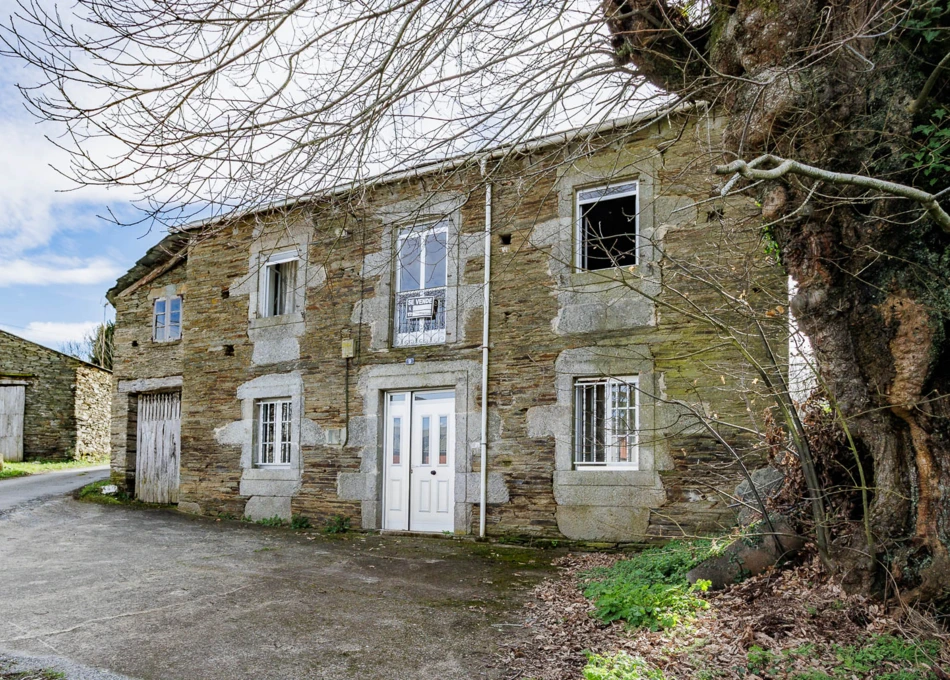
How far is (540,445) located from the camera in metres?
9.72

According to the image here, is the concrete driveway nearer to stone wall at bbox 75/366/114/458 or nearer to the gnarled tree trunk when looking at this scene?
the gnarled tree trunk

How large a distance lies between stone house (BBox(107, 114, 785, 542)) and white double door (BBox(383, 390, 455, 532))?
3cm

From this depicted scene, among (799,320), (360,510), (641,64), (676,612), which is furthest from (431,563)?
(641,64)

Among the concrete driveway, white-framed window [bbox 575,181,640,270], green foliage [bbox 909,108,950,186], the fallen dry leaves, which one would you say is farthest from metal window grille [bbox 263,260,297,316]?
green foliage [bbox 909,108,950,186]

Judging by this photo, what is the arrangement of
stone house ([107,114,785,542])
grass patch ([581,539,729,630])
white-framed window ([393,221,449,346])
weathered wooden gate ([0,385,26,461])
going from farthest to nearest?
weathered wooden gate ([0,385,26,461]), white-framed window ([393,221,449,346]), stone house ([107,114,785,542]), grass patch ([581,539,729,630])

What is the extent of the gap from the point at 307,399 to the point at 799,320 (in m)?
8.42

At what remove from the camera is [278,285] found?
12.9 metres

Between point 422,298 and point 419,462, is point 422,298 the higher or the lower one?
the higher one

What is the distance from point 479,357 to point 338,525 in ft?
11.4

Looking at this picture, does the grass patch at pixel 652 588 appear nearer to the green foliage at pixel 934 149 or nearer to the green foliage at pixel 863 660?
the green foliage at pixel 863 660

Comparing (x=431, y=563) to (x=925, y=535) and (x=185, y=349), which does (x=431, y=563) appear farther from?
(x=185, y=349)

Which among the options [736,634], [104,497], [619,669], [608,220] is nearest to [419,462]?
[608,220]

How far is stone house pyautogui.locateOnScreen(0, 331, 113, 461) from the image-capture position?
21.2 metres

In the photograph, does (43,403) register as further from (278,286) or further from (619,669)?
(619,669)
